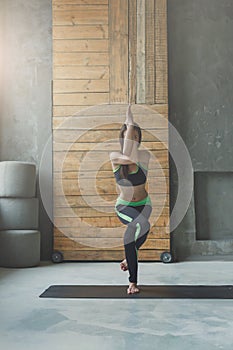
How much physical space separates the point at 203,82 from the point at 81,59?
1.60 meters

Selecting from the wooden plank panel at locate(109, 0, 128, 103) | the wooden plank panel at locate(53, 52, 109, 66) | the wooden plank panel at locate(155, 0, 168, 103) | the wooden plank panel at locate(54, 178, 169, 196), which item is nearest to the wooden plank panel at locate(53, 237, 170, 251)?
the wooden plank panel at locate(54, 178, 169, 196)

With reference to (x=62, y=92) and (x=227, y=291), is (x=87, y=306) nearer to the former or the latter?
(x=227, y=291)

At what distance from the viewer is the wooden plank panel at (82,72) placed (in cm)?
604

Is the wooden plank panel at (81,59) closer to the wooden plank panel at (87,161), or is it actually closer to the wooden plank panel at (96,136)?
the wooden plank panel at (96,136)

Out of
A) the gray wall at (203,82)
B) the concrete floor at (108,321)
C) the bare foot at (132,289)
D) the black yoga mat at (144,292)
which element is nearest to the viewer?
the concrete floor at (108,321)

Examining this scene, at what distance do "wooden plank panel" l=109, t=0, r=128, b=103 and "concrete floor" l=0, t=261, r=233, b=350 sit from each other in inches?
97.9

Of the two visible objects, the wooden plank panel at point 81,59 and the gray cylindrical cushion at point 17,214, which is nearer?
the gray cylindrical cushion at point 17,214

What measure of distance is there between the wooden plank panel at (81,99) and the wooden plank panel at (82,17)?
0.89m

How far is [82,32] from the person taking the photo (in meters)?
6.07

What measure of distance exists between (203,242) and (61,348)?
3867mm

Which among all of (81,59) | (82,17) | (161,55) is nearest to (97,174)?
(81,59)

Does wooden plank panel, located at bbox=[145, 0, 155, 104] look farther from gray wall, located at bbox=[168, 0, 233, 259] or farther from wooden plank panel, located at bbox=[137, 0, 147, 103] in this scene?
gray wall, located at bbox=[168, 0, 233, 259]

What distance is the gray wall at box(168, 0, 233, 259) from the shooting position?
20.4 feet

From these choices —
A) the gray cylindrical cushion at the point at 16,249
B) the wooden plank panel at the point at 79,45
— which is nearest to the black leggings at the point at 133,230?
the gray cylindrical cushion at the point at 16,249
